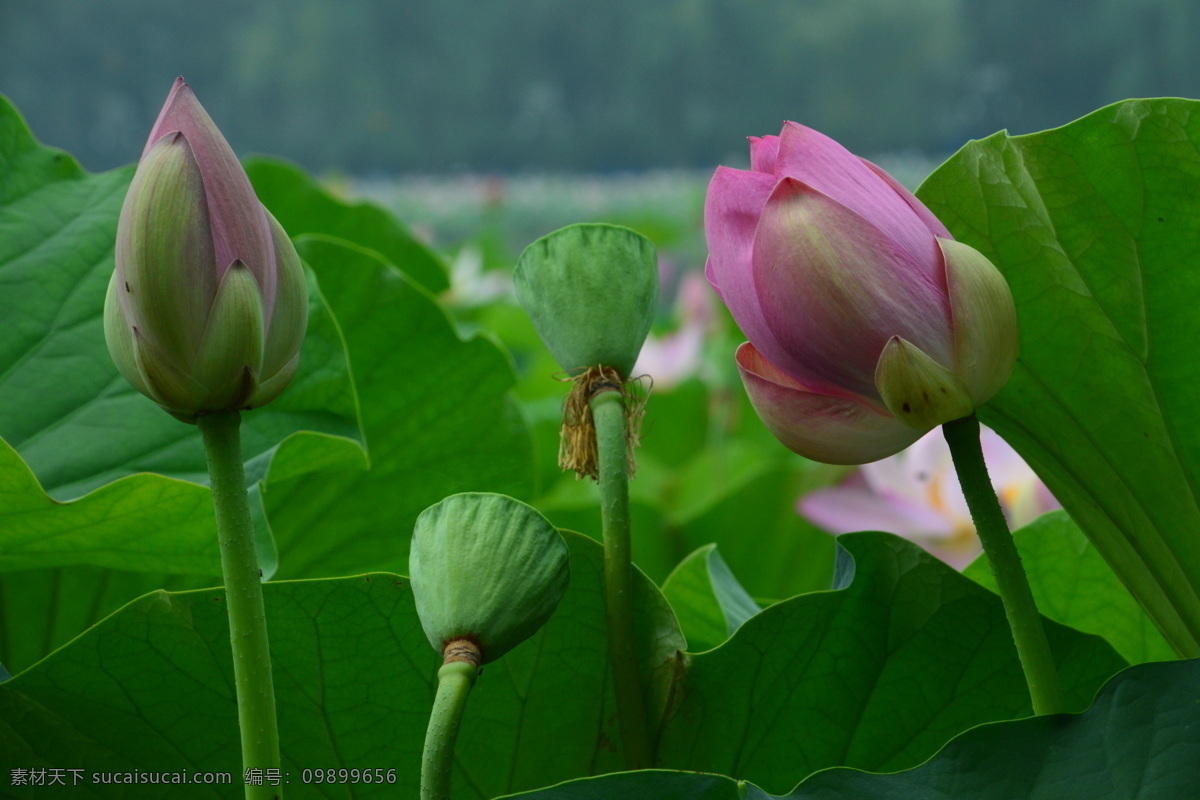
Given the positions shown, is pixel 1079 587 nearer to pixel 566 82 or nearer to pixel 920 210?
pixel 920 210

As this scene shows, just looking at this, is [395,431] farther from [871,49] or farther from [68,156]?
[871,49]

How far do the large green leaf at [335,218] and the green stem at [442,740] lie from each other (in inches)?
26.7

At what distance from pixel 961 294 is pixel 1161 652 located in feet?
0.77

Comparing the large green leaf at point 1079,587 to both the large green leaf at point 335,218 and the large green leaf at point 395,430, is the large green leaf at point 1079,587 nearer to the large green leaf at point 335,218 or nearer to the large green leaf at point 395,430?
the large green leaf at point 395,430

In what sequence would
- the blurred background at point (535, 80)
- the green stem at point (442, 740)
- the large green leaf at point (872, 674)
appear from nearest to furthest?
the green stem at point (442, 740) < the large green leaf at point (872, 674) < the blurred background at point (535, 80)

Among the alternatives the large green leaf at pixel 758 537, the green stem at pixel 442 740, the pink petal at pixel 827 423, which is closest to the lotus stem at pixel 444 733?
the green stem at pixel 442 740

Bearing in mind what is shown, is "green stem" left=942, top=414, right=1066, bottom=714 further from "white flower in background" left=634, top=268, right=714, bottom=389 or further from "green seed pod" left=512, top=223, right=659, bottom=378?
"white flower in background" left=634, top=268, right=714, bottom=389

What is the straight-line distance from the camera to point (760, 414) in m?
0.29

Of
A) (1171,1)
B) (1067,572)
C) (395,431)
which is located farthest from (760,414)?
(1171,1)

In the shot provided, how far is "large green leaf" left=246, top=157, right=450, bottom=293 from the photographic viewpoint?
2.79 feet

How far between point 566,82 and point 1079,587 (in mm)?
11632

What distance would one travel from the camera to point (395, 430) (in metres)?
0.57

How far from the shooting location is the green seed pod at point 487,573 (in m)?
0.24

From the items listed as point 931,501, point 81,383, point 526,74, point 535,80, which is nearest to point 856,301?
point 81,383
